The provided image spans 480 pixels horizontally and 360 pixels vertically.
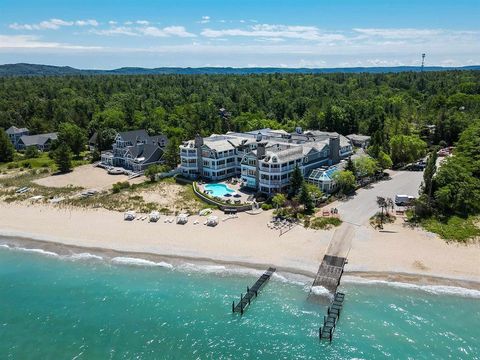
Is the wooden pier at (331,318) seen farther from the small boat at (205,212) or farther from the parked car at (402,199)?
the parked car at (402,199)

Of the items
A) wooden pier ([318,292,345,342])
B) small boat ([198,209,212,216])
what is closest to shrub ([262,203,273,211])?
small boat ([198,209,212,216])

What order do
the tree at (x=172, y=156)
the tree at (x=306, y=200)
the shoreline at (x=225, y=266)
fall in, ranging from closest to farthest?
the shoreline at (x=225, y=266)
the tree at (x=306, y=200)
the tree at (x=172, y=156)

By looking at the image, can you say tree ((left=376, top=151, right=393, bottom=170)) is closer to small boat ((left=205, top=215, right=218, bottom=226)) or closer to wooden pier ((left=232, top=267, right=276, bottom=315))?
small boat ((left=205, top=215, right=218, bottom=226))

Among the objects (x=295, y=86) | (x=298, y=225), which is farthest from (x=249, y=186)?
(x=295, y=86)

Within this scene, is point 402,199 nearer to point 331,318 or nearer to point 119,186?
point 331,318

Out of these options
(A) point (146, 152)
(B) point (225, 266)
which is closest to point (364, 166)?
(B) point (225, 266)

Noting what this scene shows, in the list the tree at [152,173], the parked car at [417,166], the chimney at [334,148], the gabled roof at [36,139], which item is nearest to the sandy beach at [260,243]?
the tree at [152,173]
